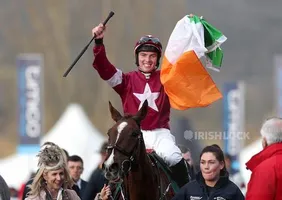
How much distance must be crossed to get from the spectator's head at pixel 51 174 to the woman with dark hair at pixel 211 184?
1022mm

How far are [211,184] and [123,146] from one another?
0.89 m

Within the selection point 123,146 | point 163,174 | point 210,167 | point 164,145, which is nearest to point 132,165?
point 123,146

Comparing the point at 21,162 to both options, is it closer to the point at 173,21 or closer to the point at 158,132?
the point at 173,21

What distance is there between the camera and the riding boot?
973cm

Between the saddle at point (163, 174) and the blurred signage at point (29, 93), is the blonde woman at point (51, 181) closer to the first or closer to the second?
the saddle at point (163, 174)

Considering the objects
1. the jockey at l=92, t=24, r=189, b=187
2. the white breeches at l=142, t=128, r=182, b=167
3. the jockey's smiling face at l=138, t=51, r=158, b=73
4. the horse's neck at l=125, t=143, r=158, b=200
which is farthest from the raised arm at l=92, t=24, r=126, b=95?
the horse's neck at l=125, t=143, r=158, b=200

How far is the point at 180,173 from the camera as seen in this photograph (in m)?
9.80

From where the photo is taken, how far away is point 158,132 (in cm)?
992

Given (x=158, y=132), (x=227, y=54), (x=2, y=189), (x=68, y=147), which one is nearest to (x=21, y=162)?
(x=68, y=147)

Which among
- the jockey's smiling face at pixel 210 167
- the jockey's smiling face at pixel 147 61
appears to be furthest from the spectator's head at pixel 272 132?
the jockey's smiling face at pixel 147 61

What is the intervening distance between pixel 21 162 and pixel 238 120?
5640 mm

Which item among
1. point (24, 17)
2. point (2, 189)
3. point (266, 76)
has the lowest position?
point (2, 189)

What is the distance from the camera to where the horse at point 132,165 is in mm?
8469

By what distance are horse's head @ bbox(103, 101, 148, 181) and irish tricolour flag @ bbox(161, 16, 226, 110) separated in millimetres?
1123
